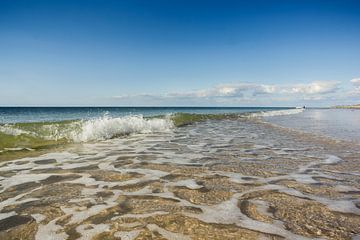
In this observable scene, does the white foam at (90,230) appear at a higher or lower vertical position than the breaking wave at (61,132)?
lower

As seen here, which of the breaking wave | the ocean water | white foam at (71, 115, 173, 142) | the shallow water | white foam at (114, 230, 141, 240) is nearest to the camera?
white foam at (114, 230, 141, 240)

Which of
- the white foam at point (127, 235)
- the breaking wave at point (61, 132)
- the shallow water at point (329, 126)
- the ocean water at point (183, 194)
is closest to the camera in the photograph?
the white foam at point (127, 235)

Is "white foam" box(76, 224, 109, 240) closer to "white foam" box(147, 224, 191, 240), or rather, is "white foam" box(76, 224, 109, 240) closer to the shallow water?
"white foam" box(147, 224, 191, 240)

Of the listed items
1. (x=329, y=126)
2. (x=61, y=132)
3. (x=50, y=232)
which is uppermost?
(x=61, y=132)

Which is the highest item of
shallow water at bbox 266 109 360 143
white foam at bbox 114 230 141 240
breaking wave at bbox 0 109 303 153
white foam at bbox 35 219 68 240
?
breaking wave at bbox 0 109 303 153

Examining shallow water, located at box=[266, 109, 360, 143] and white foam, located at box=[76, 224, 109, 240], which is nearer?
white foam, located at box=[76, 224, 109, 240]

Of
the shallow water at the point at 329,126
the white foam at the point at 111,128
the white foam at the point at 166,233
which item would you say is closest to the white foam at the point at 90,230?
the white foam at the point at 166,233

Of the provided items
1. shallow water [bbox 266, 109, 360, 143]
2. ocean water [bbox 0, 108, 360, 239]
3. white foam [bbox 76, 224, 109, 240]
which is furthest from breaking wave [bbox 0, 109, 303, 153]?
shallow water [bbox 266, 109, 360, 143]

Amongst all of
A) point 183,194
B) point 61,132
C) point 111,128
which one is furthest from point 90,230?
point 111,128

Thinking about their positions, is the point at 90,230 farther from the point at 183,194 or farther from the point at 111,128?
the point at 111,128

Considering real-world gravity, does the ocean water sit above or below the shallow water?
Answer: above

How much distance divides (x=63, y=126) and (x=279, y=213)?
619 inches

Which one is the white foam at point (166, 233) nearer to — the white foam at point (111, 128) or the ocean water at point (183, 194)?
the ocean water at point (183, 194)

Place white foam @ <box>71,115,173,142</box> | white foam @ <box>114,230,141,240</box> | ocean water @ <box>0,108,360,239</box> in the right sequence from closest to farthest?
white foam @ <box>114,230,141,240</box>
ocean water @ <box>0,108,360,239</box>
white foam @ <box>71,115,173,142</box>
